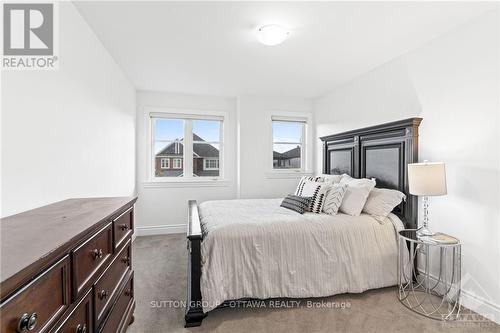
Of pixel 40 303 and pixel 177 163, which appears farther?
pixel 177 163

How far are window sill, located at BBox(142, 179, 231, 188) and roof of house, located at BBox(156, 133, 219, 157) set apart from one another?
19.9 inches

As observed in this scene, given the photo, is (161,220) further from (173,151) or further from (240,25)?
(240,25)

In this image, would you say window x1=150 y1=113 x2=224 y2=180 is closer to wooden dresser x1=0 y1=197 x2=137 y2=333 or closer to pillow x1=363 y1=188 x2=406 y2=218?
pillow x1=363 y1=188 x2=406 y2=218

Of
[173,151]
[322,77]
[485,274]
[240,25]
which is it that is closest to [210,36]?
[240,25]

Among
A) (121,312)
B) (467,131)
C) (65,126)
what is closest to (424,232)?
(467,131)

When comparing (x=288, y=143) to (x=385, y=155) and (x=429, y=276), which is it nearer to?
(x=385, y=155)

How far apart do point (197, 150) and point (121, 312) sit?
127 inches

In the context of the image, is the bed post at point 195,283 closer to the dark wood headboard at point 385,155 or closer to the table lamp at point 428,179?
the table lamp at point 428,179

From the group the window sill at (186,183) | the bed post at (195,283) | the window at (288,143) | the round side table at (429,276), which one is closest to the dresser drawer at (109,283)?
the bed post at (195,283)

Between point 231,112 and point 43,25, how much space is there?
3157 mm

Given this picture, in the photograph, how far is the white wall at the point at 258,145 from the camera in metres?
4.41

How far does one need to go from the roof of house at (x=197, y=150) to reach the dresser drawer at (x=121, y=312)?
2.89 meters

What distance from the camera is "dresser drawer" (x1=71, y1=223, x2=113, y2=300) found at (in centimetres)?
96

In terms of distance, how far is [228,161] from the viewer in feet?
15.2
